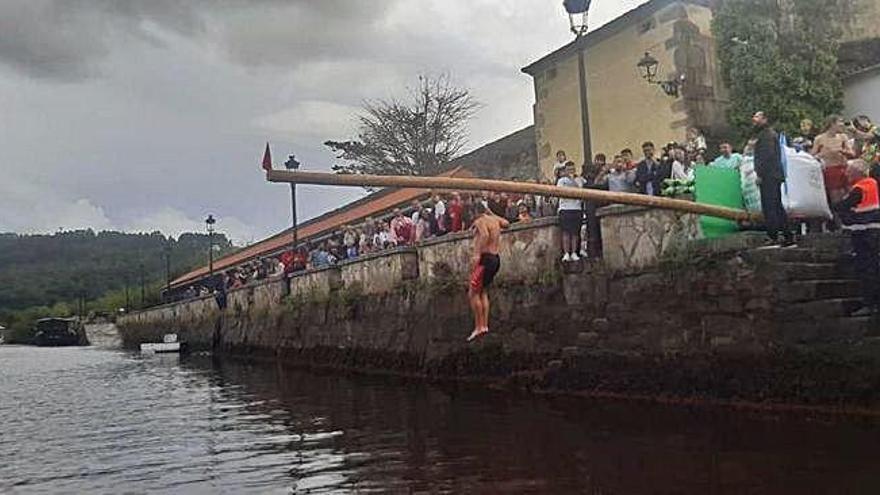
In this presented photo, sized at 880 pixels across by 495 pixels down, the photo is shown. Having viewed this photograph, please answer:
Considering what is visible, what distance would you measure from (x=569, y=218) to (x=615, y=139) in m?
13.4

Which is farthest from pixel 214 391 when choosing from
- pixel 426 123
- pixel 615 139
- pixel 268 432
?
pixel 426 123

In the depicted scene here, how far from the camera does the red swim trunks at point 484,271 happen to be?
43.2ft

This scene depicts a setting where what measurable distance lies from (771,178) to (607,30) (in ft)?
51.2

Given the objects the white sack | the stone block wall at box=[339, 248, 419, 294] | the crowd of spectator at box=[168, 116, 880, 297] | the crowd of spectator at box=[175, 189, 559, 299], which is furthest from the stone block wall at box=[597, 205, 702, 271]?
the stone block wall at box=[339, 248, 419, 294]

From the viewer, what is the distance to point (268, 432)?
985cm

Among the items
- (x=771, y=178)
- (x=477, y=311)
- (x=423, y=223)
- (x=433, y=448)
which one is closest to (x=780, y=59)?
(x=423, y=223)

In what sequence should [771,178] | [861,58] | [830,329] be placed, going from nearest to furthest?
1. [830,329]
2. [771,178]
3. [861,58]

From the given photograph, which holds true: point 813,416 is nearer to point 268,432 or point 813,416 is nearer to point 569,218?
point 569,218

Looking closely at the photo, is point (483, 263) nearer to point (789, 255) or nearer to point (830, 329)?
point (789, 255)

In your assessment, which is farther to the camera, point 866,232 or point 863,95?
point 863,95

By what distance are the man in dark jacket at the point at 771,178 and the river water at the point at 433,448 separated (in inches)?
85.8

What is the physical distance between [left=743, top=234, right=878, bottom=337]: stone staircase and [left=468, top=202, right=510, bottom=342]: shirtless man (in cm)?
425

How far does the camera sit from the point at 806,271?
30.5ft

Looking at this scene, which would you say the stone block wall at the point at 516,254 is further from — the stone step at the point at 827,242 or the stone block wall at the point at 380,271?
the stone step at the point at 827,242
